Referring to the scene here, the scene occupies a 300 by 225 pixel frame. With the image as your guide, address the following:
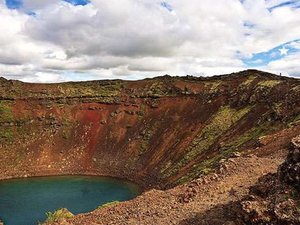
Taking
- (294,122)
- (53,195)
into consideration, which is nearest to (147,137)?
(53,195)

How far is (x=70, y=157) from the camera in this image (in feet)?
316

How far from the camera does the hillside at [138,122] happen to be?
247 feet

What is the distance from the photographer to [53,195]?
241 ft

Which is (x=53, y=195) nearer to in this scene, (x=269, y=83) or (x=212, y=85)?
(x=212, y=85)

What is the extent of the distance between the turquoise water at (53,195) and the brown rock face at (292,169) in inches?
1875

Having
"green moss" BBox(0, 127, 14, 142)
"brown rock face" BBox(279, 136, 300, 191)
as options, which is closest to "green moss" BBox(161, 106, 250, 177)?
"green moss" BBox(0, 127, 14, 142)

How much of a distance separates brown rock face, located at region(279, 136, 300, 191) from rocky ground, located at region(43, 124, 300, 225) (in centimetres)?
5

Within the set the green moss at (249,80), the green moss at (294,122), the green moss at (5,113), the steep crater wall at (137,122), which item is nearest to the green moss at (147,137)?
the steep crater wall at (137,122)

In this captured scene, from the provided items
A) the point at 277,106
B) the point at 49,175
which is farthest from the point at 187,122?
the point at 49,175

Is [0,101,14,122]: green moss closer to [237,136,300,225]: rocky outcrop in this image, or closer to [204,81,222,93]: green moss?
[204,81,222,93]: green moss

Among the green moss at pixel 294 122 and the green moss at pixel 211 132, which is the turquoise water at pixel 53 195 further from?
the green moss at pixel 294 122

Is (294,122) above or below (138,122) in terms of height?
above

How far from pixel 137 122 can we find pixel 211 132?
88.3 ft

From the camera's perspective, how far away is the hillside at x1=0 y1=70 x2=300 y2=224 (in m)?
75.4
